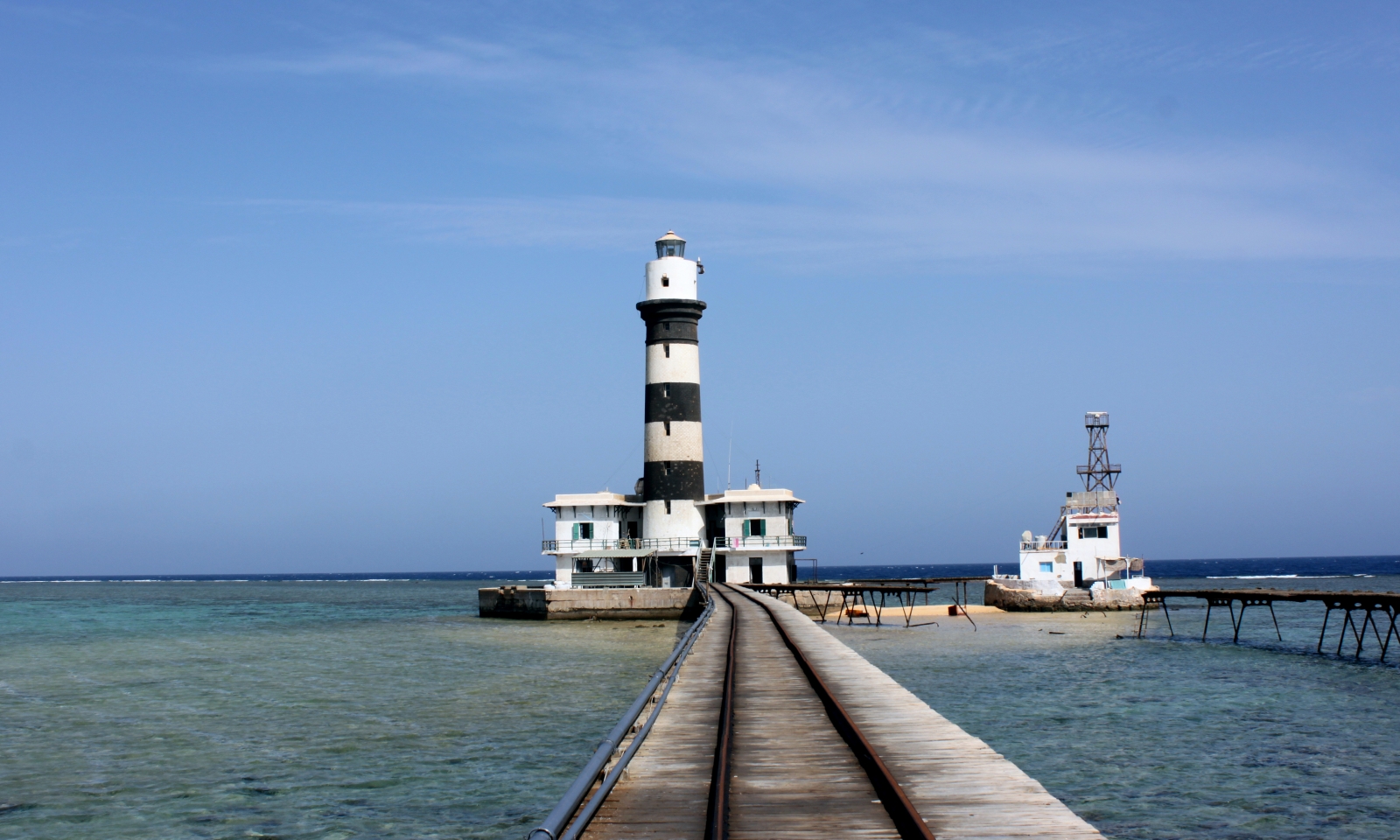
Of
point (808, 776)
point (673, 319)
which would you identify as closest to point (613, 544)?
point (673, 319)

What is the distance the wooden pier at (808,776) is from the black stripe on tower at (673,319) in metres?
39.3

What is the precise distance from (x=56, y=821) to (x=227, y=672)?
20.7 meters

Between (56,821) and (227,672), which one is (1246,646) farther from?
(56,821)

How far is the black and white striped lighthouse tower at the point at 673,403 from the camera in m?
58.4

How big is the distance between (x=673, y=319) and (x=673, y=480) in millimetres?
8198

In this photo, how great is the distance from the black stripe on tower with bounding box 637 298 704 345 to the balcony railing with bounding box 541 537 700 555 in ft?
33.3

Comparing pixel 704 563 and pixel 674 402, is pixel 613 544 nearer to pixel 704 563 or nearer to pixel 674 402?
pixel 704 563

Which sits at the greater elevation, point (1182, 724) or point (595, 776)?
point (595, 776)

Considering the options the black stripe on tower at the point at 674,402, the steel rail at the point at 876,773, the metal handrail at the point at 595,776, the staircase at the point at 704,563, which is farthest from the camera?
the staircase at the point at 704,563

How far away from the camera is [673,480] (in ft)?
192

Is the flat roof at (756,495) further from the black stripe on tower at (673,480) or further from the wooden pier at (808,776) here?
the wooden pier at (808,776)

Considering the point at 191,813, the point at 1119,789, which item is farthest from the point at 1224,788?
the point at 191,813

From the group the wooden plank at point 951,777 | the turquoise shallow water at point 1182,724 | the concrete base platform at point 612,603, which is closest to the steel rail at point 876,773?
the wooden plank at point 951,777

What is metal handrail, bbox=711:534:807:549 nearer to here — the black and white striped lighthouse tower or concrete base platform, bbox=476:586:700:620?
the black and white striped lighthouse tower
